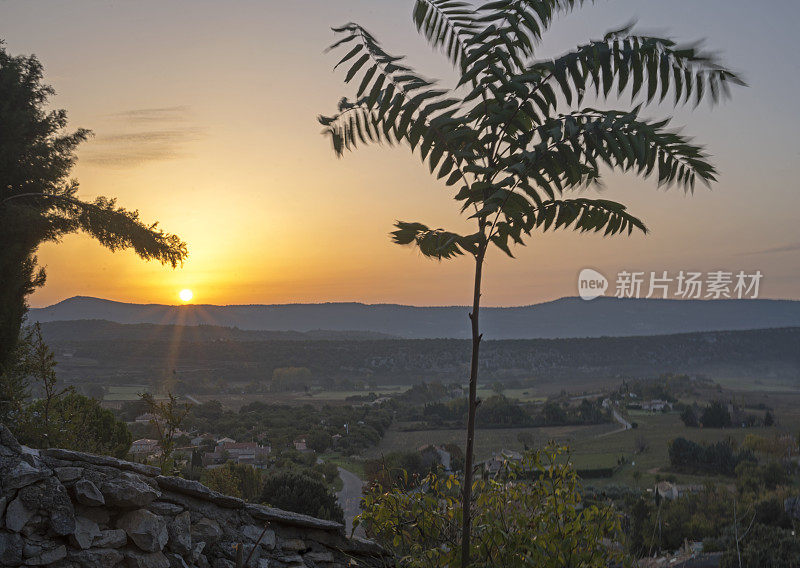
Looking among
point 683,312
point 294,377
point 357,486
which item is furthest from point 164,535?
point 683,312

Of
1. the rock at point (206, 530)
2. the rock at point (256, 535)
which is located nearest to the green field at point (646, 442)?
the rock at point (256, 535)

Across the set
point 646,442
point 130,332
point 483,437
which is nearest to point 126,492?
point 483,437

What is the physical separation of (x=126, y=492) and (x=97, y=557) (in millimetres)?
468

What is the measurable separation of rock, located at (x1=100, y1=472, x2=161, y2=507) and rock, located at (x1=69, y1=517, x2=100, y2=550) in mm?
193

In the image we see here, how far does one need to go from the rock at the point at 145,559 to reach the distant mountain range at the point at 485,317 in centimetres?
6108

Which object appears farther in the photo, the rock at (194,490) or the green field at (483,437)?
the green field at (483,437)

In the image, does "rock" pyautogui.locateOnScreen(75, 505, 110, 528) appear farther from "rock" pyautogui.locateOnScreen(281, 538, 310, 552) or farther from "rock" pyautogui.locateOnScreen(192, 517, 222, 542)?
"rock" pyautogui.locateOnScreen(281, 538, 310, 552)

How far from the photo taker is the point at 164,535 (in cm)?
457

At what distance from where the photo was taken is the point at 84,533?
14.1ft

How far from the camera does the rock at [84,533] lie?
424cm

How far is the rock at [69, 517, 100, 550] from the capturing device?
167 inches

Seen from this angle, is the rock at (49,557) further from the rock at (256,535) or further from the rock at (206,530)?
the rock at (256,535)

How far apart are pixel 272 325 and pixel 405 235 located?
8296 centimetres

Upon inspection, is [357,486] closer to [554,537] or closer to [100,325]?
[554,537]
